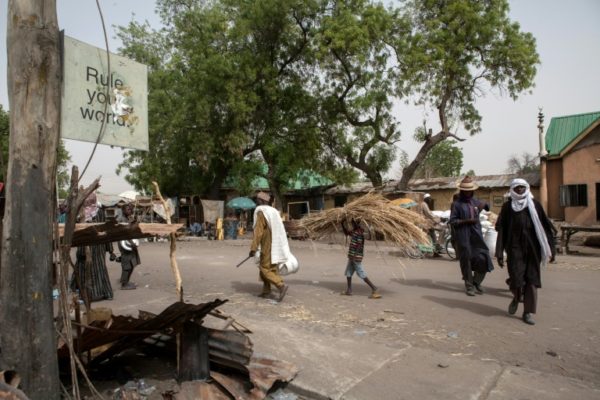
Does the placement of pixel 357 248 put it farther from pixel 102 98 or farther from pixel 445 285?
pixel 102 98

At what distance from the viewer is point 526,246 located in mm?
5504

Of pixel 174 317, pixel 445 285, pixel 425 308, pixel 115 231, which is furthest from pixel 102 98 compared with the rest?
pixel 445 285

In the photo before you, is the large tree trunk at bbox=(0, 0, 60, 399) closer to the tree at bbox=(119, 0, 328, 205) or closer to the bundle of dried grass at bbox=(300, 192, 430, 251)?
the bundle of dried grass at bbox=(300, 192, 430, 251)

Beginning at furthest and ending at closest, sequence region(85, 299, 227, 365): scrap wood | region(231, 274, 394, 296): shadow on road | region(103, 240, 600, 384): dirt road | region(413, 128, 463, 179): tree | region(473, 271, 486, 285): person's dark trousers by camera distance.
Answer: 1. region(413, 128, 463, 179): tree
2. region(231, 274, 394, 296): shadow on road
3. region(473, 271, 486, 285): person's dark trousers
4. region(103, 240, 600, 384): dirt road
5. region(85, 299, 227, 365): scrap wood

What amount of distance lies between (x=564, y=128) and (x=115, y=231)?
2446 cm

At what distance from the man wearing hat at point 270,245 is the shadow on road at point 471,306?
7.87ft

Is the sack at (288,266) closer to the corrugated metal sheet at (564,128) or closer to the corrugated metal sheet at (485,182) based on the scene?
the corrugated metal sheet at (485,182)

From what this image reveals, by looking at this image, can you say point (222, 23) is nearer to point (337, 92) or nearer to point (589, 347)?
point (337, 92)

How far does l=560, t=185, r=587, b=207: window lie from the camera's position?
1876cm

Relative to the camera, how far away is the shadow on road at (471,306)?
19.4ft

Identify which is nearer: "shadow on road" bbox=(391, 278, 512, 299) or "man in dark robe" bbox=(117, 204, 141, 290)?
"shadow on road" bbox=(391, 278, 512, 299)

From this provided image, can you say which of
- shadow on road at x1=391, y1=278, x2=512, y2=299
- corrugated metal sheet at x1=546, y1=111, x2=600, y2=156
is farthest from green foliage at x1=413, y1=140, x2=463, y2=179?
shadow on road at x1=391, y1=278, x2=512, y2=299

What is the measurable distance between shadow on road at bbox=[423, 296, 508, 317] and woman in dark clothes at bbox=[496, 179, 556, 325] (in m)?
0.27

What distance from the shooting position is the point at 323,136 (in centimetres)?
2317
